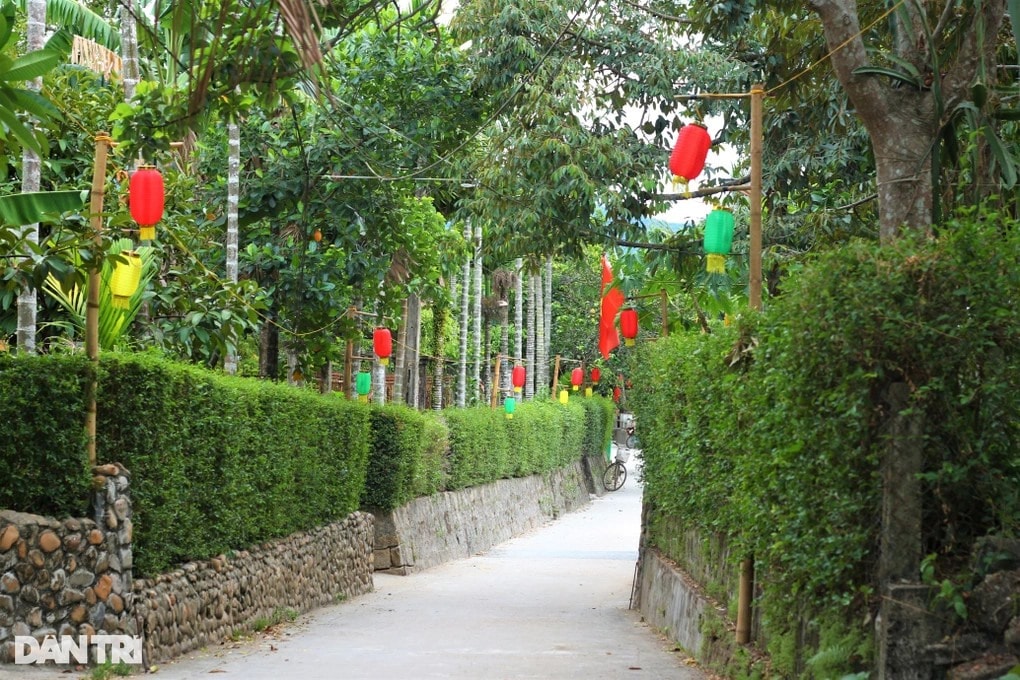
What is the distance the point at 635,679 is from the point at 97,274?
4.80 meters

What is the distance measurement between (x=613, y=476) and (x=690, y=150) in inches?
1371

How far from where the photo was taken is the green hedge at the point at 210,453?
8664mm

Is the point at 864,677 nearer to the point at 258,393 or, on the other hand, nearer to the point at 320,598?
the point at 258,393

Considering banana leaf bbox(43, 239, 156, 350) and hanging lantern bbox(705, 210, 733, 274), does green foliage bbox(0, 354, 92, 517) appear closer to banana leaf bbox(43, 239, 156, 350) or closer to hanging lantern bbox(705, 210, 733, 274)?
banana leaf bbox(43, 239, 156, 350)

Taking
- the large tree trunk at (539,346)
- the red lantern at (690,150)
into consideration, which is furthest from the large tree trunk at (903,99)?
the large tree trunk at (539,346)

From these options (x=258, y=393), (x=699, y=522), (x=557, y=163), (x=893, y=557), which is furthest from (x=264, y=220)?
(x=893, y=557)

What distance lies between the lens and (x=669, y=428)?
476 inches

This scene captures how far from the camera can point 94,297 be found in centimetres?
859

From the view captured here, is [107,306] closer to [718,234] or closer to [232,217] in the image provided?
[232,217]

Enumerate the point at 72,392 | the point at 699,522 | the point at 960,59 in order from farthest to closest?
1. the point at 699,522
2. the point at 72,392
3. the point at 960,59

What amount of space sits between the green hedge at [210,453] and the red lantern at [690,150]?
4.31 m

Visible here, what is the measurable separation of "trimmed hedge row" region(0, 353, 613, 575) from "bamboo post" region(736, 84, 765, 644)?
4366mm

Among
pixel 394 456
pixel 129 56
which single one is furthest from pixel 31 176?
pixel 394 456

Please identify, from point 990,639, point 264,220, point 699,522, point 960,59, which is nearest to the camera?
point 990,639
